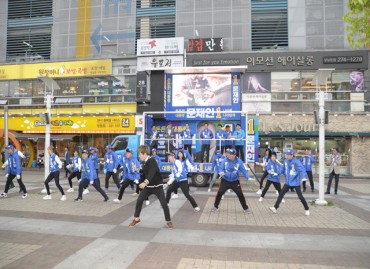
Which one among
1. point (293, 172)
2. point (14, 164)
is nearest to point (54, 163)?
point (14, 164)

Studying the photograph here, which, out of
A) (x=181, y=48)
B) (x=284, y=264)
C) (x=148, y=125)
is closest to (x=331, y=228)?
(x=284, y=264)

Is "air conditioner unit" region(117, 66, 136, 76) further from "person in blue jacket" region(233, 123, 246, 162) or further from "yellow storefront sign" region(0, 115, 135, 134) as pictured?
"person in blue jacket" region(233, 123, 246, 162)

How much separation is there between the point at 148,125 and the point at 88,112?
12995 mm

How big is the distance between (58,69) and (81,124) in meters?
5.74

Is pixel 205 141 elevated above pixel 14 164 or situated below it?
above

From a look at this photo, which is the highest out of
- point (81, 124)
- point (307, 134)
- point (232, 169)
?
point (81, 124)

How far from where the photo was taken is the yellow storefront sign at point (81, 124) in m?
24.7

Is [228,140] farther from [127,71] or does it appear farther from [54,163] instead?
[127,71]

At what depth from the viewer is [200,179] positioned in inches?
553

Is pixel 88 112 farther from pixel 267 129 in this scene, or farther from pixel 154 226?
pixel 154 226

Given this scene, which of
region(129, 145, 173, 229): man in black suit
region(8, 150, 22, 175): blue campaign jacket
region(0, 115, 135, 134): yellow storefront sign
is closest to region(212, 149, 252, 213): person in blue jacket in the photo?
region(129, 145, 173, 229): man in black suit

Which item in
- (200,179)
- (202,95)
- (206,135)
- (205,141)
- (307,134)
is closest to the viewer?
(206,135)

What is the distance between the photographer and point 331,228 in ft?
23.1

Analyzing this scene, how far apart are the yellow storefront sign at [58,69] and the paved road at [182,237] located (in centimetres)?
1820
